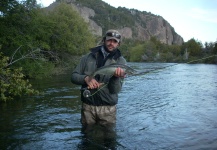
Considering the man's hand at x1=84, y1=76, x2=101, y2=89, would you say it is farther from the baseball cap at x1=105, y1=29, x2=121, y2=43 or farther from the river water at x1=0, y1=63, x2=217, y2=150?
the river water at x1=0, y1=63, x2=217, y2=150

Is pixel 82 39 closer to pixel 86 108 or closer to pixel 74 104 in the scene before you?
pixel 74 104

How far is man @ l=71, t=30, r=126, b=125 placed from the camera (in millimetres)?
5414

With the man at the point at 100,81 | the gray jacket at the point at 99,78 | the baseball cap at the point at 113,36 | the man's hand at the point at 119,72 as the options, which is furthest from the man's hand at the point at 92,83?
the baseball cap at the point at 113,36

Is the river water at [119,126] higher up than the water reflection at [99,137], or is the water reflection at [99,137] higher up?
the water reflection at [99,137]

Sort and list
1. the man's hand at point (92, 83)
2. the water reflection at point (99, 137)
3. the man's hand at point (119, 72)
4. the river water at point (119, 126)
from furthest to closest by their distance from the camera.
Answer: the river water at point (119, 126) < the water reflection at point (99, 137) < the man's hand at point (92, 83) < the man's hand at point (119, 72)

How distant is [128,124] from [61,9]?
1360 inches

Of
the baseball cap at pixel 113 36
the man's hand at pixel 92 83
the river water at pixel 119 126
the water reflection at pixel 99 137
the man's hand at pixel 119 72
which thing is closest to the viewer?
the man's hand at pixel 119 72

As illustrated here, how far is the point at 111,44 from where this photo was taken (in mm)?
5523

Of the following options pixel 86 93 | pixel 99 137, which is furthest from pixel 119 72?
pixel 99 137

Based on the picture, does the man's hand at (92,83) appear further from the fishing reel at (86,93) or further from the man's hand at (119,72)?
the man's hand at (119,72)

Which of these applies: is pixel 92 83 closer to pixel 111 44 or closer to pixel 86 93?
pixel 86 93

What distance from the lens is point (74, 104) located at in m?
12.4

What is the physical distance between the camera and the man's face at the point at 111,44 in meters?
5.50

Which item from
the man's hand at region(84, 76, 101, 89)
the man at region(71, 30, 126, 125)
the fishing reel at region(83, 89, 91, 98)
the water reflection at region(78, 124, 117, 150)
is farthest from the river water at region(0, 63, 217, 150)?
the man's hand at region(84, 76, 101, 89)
